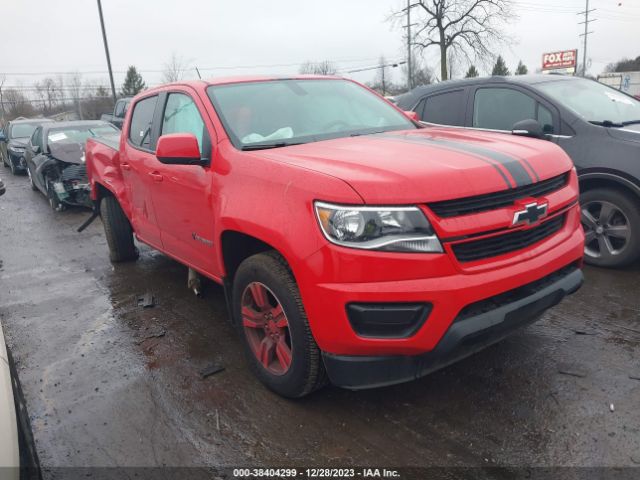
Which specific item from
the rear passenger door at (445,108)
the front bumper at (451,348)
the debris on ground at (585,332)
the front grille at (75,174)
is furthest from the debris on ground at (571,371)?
the front grille at (75,174)

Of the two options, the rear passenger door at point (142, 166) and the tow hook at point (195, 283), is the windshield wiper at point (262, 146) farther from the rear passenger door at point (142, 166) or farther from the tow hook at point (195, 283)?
the tow hook at point (195, 283)

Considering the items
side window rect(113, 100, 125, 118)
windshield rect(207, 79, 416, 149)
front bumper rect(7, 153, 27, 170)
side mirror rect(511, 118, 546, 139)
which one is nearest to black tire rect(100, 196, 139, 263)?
windshield rect(207, 79, 416, 149)

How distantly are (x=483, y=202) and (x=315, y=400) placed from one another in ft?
4.86

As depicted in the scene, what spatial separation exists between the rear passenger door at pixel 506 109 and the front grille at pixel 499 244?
2.76 m

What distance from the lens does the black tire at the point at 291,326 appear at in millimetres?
2590

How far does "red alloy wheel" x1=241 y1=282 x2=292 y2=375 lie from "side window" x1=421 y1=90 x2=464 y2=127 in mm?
3804

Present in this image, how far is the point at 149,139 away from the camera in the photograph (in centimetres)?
433

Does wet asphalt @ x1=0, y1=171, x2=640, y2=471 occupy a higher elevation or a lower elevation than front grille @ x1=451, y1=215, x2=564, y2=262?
lower

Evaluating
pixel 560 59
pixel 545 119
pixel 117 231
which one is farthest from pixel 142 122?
pixel 560 59

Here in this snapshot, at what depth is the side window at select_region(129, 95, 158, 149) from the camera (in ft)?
14.4

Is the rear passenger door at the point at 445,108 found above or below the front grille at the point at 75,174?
above

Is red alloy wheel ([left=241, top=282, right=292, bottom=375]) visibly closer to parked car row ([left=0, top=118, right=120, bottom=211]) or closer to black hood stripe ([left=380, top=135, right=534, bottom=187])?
black hood stripe ([left=380, top=135, right=534, bottom=187])

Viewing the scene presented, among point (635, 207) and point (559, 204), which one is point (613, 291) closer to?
point (635, 207)

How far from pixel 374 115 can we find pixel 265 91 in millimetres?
843
